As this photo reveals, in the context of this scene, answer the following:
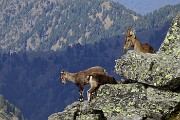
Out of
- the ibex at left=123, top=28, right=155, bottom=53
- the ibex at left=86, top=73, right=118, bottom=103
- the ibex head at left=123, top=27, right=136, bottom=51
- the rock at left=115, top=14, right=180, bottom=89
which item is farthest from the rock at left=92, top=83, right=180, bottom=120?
the ibex at left=123, top=28, right=155, bottom=53

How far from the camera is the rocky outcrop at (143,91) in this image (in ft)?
63.1

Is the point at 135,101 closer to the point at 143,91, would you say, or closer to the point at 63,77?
the point at 143,91

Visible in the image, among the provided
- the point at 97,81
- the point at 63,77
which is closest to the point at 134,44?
the point at 97,81

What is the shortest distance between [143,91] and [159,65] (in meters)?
1.36

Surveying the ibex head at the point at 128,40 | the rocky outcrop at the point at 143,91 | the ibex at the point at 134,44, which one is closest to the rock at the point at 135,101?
the rocky outcrop at the point at 143,91

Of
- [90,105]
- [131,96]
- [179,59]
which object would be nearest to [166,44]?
[179,59]

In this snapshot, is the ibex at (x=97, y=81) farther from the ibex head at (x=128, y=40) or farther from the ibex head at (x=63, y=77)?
the ibex head at (x=63, y=77)

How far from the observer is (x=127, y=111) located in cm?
1959

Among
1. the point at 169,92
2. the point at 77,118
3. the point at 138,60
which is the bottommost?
the point at 77,118

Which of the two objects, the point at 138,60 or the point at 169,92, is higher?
the point at 138,60

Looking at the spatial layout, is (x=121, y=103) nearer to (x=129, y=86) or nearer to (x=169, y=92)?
(x=129, y=86)

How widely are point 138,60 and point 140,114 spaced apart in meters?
2.66

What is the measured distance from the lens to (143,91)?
2009 centimetres

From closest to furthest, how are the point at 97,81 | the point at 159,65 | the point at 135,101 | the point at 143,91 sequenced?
the point at 159,65
the point at 135,101
the point at 143,91
the point at 97,81
